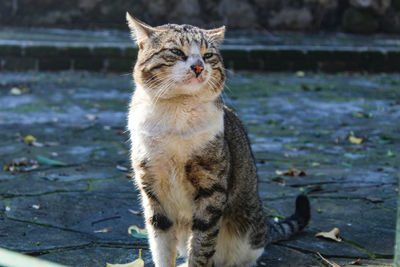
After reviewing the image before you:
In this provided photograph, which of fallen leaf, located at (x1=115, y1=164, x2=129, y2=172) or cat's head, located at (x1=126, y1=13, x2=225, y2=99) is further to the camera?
fallen leaf, located at (x1=115, y1=164, x2=129, y2=172)

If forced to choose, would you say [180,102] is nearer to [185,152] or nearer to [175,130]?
[175,130]

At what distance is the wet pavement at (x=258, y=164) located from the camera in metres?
3.18

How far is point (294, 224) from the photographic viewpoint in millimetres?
3279

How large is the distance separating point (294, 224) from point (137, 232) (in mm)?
909

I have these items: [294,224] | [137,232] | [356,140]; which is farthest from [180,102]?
[356,140]

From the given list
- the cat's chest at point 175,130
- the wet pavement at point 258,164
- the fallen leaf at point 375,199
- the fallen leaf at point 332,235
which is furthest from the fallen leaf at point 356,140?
the cat's chest at point 175,130

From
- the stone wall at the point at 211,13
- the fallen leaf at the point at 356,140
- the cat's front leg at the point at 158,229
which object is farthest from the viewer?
the stone wall at the point at 211,13

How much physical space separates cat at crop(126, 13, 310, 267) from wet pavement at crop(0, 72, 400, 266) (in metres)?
0.26

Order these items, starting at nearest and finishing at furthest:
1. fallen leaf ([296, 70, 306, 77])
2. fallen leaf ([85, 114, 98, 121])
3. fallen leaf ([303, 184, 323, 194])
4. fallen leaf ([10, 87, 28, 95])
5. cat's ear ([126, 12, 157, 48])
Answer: cat's ear ([126, 12, 157, 48]) → fallen leaf ([303, 184, 323, 194]) → fallen leaf ([85, 114, 98, 121]) → fallen leaf ([10, 87, 28, 95]) → fallen leaf ([296, 70, 306, 77])

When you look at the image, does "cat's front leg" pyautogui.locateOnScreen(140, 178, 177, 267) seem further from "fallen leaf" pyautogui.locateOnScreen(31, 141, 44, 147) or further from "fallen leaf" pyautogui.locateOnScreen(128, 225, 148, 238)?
"fallen leaf" pyautogui.locateOnScreen(31, 141, 44, 147)

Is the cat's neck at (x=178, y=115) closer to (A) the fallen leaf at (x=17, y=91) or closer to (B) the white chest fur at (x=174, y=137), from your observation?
(B) the white chest fur at (x=174, y=137)

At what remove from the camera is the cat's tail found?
3.25 metres

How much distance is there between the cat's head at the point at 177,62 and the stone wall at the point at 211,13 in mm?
10445

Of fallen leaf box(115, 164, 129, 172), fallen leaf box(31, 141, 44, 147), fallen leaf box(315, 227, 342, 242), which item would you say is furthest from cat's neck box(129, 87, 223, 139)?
fallen leaf box(31, 141, 44, 147)
